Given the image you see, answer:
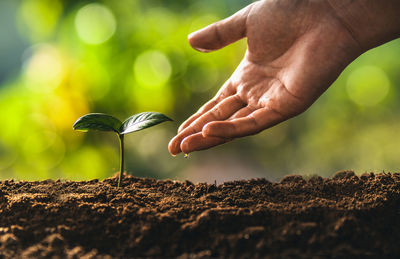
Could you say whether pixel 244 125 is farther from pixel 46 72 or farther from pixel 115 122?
pixel 46 72

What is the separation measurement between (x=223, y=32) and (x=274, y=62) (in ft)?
0.73

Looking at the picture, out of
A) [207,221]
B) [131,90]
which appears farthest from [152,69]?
[207,221]

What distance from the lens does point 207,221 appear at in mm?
771

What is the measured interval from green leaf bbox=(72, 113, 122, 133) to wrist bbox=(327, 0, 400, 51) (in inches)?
32.1

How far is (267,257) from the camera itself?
661mm

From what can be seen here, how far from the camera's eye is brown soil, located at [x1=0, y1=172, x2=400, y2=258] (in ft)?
2.29

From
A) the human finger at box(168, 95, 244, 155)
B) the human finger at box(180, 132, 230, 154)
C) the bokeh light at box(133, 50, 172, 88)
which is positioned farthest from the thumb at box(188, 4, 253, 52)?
the bokeh light at box(133, 50, 172, 88)

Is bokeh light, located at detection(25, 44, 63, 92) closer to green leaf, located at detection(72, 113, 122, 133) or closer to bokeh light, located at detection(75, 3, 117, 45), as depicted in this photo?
bokeh light, located at detection(75, 3, 117, 45)

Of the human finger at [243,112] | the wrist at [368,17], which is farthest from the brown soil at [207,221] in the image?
the wrist at [368,17]

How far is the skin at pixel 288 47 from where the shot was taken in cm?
110

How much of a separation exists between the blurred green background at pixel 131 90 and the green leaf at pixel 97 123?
138cm

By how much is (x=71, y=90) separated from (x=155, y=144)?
734mm

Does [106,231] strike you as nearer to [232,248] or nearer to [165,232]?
[165,232]

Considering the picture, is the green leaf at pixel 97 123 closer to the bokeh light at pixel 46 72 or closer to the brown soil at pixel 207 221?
the brown soil at pixel 207 221
